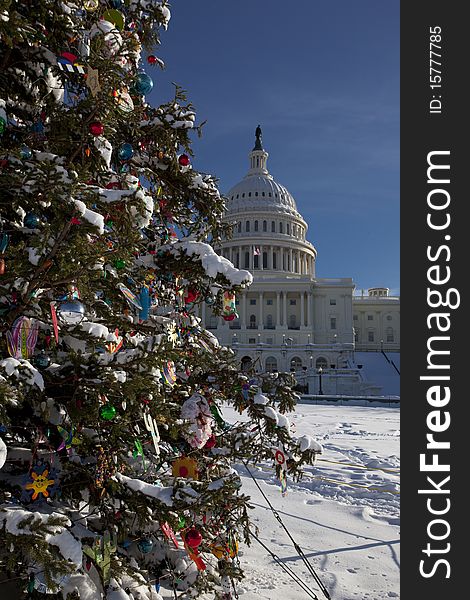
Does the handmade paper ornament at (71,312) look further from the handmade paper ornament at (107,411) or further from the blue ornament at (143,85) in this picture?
the blue ornament at (143,85)

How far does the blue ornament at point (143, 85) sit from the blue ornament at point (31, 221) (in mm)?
1681

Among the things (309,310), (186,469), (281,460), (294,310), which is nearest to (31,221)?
(186,469)

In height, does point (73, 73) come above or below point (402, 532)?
above

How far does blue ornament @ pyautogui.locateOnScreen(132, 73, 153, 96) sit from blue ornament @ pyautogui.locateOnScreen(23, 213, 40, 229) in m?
1.68

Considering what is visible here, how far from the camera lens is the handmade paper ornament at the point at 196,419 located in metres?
3.90

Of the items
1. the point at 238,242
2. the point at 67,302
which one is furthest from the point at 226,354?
the point at 238,242

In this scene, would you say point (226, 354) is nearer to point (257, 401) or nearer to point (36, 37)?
point (257, 401)

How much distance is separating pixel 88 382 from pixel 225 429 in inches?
78.9

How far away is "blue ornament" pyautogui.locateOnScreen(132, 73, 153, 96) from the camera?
4.34m

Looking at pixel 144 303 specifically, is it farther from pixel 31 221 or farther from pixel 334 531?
pixel 334 531

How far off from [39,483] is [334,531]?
460 cm

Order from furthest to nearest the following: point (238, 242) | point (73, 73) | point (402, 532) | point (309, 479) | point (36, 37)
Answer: point (238, 242)
point (309, 479)
point (402, 532)
point (73, 73)
point (36, 37)

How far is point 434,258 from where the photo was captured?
14.6 feet

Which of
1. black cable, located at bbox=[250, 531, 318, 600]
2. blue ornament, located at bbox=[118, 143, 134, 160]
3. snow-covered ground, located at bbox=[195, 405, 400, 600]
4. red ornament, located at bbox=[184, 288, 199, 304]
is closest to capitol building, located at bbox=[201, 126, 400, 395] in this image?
snow-covered ground, located at bbox=[195, 405, 400, 600]
